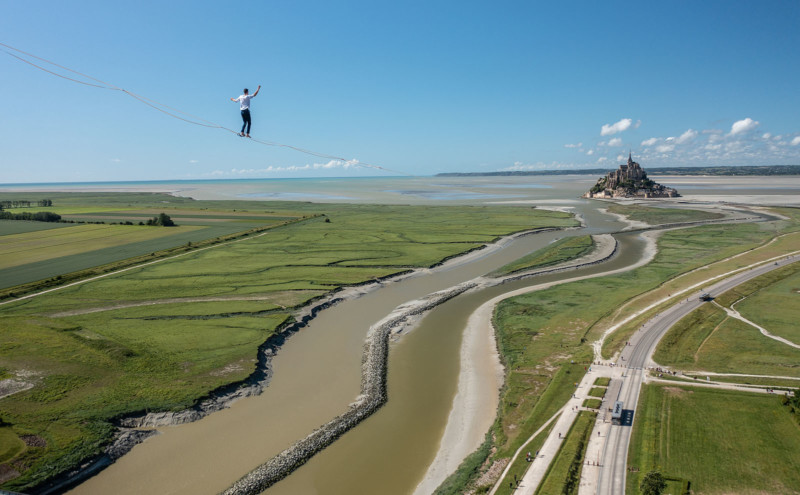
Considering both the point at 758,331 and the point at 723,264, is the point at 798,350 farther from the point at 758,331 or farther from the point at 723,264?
the point at 723,264

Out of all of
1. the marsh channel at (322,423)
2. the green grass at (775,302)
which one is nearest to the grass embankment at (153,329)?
the marsh channel at (322,423)

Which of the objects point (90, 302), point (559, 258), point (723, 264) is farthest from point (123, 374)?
point (723, 264)

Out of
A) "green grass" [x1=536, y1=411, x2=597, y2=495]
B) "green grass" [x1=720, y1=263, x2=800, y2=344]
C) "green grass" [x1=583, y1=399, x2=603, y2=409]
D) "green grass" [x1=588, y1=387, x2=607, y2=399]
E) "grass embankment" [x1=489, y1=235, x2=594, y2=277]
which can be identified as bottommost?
"green grass" [x1=536, y1=411, x2=597, y2=495]

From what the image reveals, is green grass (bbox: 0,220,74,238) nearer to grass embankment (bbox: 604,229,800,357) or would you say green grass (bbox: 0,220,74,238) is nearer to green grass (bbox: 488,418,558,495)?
green grass (bbox: 488,418,558,495)

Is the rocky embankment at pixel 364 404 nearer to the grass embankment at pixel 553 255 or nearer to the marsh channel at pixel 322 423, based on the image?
the marsh channel at pixel 322 423

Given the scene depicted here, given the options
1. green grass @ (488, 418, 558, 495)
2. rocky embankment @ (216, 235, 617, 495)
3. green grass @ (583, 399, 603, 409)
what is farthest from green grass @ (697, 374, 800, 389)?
rocky embankment @ (216, 235, 617, 495)

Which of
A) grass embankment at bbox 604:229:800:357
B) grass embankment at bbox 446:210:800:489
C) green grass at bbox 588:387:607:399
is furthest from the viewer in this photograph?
grass embankment at bbox 604:229:800:357
